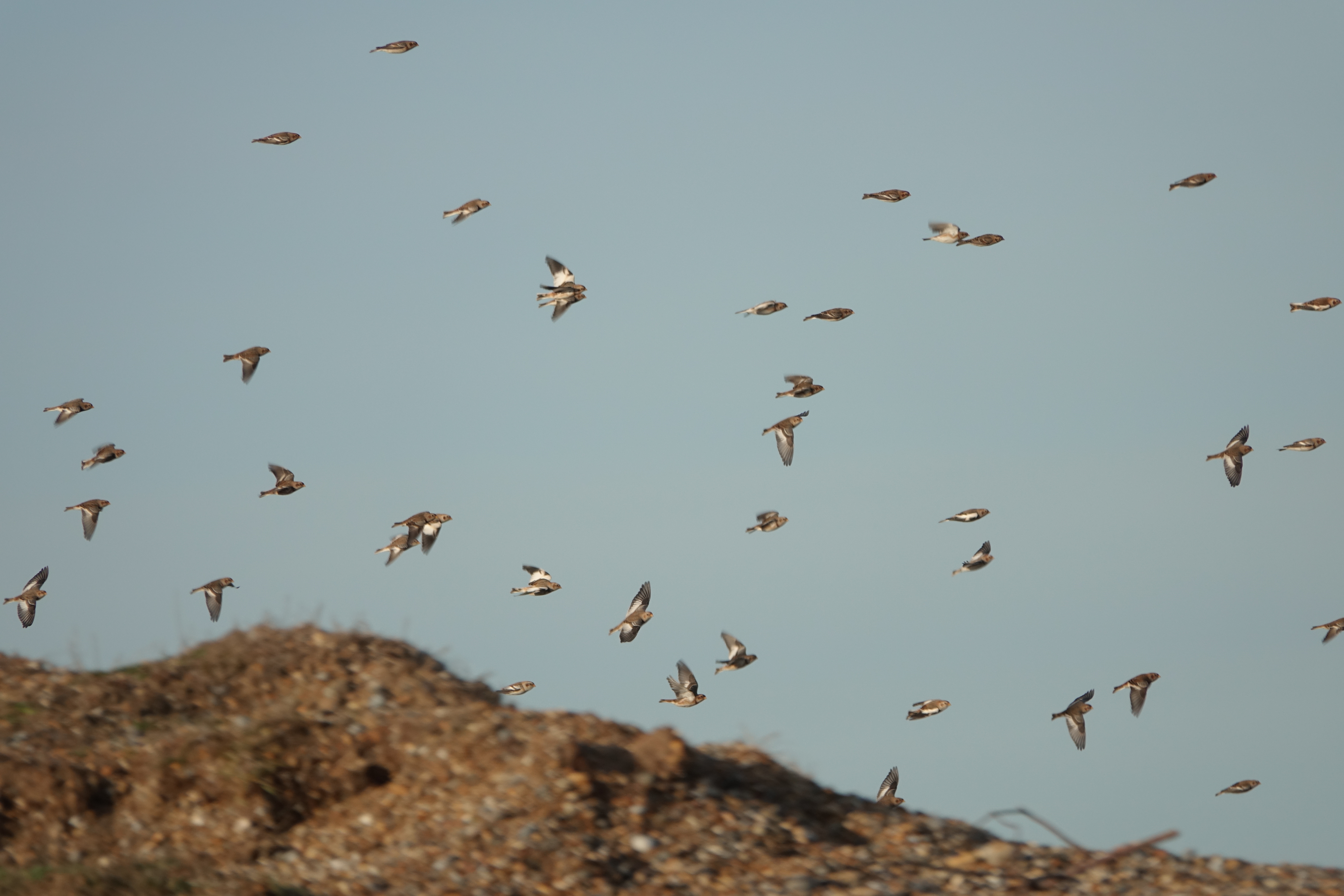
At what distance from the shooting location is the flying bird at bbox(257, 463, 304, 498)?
25.1m

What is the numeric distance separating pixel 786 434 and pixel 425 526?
6664 millimetres

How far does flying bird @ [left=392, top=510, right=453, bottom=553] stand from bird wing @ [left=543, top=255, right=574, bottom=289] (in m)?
4.44

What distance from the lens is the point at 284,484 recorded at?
2522 cm

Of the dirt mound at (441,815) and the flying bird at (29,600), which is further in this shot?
the flying bird at (29,600)

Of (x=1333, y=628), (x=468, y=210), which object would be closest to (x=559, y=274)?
(x=468, y=210)

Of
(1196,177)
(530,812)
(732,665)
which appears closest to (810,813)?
(530,812)

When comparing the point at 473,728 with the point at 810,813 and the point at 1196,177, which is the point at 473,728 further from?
the point at 1196,177

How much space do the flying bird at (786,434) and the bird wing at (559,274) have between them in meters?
4.52

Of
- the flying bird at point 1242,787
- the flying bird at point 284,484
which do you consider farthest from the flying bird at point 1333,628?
the flying bird at point 284,484

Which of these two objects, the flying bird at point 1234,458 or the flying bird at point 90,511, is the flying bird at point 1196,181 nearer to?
the flying bird at point 1234,458

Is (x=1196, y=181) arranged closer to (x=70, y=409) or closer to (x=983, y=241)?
(x=983, y=241)

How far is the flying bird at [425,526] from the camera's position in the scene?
82.9ft

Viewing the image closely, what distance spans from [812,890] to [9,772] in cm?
951

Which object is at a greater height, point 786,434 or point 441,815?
point 786,434
